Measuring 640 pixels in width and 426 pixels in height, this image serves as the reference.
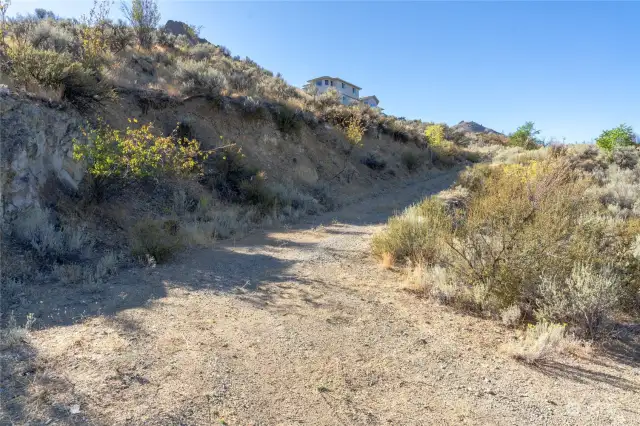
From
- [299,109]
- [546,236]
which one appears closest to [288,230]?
[546,236]

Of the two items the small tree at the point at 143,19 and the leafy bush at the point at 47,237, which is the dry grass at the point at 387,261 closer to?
the leafy bush at the point at 47,237

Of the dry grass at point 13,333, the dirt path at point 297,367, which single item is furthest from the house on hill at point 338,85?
the dry grass at point 13,333

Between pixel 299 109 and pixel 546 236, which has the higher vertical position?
Result: pixel 299 109

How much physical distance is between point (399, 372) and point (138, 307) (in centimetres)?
303

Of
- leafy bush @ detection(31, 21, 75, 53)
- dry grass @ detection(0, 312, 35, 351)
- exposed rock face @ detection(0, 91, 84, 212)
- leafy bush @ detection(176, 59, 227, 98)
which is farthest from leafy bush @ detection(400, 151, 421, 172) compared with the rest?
dry grass @ detection(0, 312, 35, 351)

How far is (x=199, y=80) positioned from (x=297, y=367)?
534 inches

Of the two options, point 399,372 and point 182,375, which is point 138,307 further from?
point 399,372

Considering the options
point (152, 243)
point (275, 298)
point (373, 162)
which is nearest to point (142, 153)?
point (152, 243)

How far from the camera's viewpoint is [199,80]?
49.0 feet

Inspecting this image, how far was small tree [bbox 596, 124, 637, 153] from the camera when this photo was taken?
76.4 feet

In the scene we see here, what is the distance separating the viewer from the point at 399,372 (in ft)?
12.1

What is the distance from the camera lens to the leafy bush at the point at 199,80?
46.8ft

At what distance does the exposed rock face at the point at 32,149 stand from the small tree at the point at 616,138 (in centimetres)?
2551

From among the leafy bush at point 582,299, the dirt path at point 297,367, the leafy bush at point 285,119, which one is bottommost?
the dirt path at point 297,367
